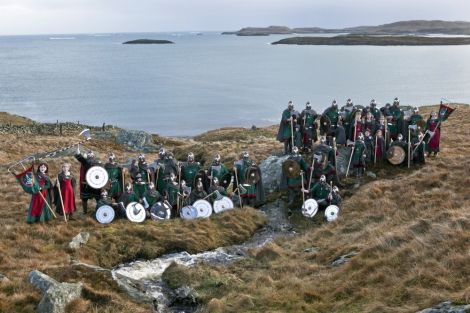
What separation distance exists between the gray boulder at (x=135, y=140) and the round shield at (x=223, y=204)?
82.4 ft

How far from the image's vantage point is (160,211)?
21.0m

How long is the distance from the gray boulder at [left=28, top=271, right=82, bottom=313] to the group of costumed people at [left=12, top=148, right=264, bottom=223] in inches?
258

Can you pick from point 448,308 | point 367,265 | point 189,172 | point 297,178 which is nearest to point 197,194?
point 189,172

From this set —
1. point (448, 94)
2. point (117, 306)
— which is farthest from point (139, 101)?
point (117, 306)

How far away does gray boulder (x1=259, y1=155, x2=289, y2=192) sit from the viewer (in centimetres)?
2545

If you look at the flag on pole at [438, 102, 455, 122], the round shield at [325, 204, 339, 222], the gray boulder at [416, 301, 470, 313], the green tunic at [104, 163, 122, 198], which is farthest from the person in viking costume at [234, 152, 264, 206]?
the gray boulder at [416, 301, 470, 313]

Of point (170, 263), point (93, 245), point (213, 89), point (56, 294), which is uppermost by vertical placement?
point (56, 294)

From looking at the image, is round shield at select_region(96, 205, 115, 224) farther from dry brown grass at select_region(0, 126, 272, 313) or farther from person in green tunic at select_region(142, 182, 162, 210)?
person in green tunic at select_region(142, 182, 162, 210)

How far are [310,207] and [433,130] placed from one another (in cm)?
932

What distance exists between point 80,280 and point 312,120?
16.8 metres

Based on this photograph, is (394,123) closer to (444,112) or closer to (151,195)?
(444,112)

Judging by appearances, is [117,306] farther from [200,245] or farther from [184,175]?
[184,175]

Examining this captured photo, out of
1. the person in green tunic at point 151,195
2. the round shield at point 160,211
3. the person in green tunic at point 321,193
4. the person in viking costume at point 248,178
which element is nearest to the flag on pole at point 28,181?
the person in green tunic at point 151,195

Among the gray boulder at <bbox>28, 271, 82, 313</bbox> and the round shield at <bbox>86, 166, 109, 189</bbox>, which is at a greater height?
the round shield at <bbox>86, 166, 109, 189</bbox>
